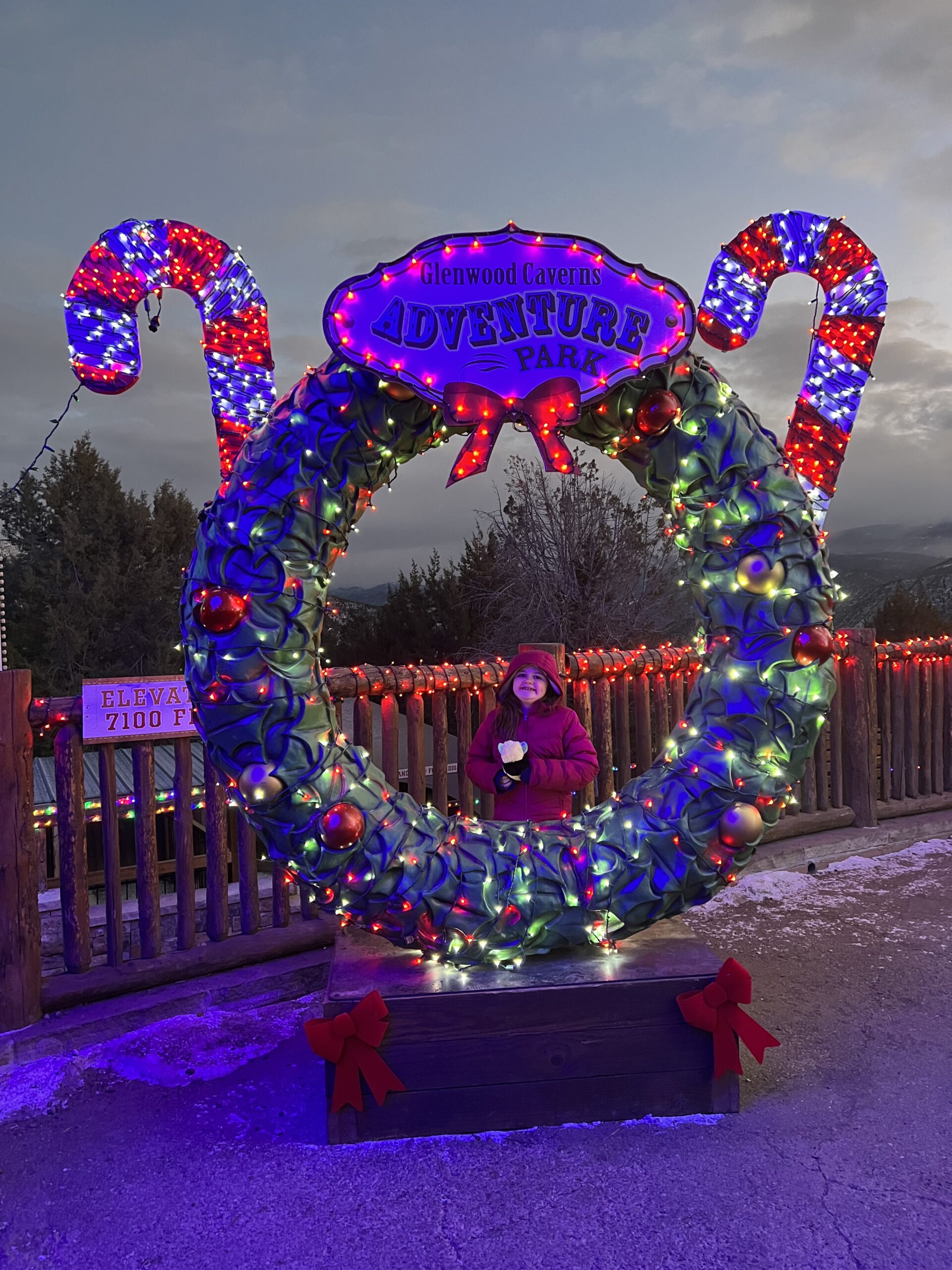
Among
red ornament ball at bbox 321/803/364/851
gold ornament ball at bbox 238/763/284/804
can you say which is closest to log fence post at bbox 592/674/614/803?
red ornament ball at bbox 321/803/364/851

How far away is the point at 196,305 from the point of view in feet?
13.7

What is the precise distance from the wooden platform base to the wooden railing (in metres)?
1.23

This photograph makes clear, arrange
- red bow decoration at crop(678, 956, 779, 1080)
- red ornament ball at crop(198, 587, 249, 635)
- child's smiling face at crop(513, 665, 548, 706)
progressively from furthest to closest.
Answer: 1. child's smiling face at crop(513, 665, 548, 706)
2. red ornament ball at crop(198, 587, 249, 635)
3. red bow decoration at crop(678, 956, 779, 1080)

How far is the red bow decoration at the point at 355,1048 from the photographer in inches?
100

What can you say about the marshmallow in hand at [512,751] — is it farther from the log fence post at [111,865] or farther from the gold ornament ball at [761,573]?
the log fence post at [111,865]

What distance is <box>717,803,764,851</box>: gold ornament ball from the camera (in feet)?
9.52

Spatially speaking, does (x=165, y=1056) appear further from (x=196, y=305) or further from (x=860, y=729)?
(x=860, y=729)

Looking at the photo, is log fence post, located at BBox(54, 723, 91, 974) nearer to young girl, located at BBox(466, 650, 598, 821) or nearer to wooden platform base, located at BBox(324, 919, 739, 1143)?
wooden platform base, located at BBox(324, 919, 739, 1143)

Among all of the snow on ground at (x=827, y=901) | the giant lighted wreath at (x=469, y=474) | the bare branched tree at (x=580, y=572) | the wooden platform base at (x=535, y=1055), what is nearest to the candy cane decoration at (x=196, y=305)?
the giant lighted wreath at (x=469, y=474)

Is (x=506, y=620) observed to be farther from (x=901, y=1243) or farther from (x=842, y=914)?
(x=901, y=1243)

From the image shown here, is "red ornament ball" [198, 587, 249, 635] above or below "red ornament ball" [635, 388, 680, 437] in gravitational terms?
below

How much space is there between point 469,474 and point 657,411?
0.73 meters

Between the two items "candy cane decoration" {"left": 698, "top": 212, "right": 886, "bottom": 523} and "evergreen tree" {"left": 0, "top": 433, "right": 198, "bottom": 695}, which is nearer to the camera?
"candy cane decoration" {"left": 698, "top": 212, "right": 886, "bottom": 523}

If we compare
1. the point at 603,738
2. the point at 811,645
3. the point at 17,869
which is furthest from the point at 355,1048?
the point at 603,738
